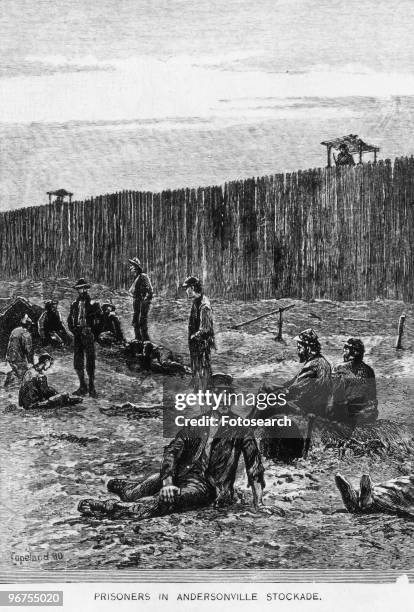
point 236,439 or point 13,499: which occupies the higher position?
point 236,439

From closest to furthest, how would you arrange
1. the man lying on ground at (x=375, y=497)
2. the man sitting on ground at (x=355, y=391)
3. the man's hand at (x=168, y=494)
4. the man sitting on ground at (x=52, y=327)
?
the man's hand at (x=168, y=494) < the man lying on ground at (x=375, y=497) < the man sitting on ground at (x=355, y=391) < the man sitting on ground at (x=52, y=327)

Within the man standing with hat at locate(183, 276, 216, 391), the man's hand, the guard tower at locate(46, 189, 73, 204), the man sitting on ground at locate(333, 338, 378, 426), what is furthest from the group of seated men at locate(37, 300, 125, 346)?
the man sitting on ground at locate(333, 338, 378, 426)

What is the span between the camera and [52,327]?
4.98 m

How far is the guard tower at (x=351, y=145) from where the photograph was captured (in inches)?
195

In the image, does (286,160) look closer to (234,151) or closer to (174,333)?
(234,151)

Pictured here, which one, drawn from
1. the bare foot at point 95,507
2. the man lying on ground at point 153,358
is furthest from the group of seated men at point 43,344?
the bare foot at point 95,507

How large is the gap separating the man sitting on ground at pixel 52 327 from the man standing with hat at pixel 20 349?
90mm

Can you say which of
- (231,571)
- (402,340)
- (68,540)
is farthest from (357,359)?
(68,540)

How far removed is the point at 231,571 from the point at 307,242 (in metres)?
2.08

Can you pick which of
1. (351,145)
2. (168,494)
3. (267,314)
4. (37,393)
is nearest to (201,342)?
(267,314)

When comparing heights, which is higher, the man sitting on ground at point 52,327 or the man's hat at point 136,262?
the man's hat at point 136,262

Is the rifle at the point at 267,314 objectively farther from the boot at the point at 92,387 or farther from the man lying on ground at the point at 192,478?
the boot at the point at 92,387

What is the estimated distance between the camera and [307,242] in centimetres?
503

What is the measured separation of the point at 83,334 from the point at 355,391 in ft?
5.66
